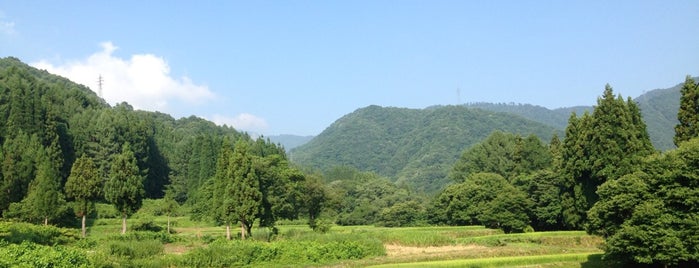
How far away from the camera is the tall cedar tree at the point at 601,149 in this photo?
35.8 meters

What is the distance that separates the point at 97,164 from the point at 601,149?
61.8m

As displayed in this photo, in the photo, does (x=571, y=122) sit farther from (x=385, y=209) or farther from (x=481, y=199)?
(x=385, y=209)

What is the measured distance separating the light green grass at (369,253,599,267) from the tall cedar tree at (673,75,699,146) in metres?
9.48

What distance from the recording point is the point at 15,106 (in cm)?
6191

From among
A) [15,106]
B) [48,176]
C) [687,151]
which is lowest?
[687,151]

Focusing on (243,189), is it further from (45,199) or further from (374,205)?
(374,205)

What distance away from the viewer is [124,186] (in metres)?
41.9

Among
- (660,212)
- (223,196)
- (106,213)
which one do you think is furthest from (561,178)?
(106,213)

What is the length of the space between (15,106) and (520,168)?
58.1m

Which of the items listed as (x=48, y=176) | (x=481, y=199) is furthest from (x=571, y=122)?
(x=48, y=176)

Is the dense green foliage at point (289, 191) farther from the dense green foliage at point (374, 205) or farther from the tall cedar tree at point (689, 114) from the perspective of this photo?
the dense green foliage at point (374, 205)

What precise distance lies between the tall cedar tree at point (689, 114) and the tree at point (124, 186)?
37.4 metres

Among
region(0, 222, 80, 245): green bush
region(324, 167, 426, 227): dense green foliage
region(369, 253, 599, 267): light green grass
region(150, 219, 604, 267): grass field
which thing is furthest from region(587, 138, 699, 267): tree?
region(324, 167, 426, 227): dense green foliage


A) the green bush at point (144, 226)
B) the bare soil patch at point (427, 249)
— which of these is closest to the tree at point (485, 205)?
the bare soil patch at point (427, 249)
